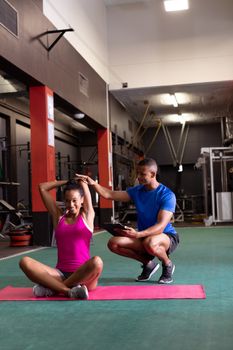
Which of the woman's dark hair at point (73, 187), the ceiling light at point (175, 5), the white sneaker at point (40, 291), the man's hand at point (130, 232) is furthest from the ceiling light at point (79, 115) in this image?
the white sneaker at point (40, 291)

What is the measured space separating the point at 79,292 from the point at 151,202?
1038 mm

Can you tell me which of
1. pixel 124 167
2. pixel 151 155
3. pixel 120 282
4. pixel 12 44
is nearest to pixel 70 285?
pixel 120 282

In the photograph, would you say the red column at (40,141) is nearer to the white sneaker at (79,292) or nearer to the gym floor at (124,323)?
the gym floor at (124,323)

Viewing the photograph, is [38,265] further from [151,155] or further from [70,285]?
[151,155]

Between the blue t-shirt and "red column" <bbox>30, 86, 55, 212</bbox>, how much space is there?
10.6 ft

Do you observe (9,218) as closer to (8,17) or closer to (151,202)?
(8,17)

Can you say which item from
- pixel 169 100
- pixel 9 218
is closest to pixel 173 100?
pixel 169 100

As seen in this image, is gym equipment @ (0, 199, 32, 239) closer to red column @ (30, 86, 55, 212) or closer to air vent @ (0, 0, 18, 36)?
red column @ (30, 86, 55, 212)

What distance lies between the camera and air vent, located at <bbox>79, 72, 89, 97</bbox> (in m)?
8.85

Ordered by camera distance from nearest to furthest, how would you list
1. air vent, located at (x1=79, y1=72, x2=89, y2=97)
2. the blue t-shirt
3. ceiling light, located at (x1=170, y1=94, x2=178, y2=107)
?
the blue t-shirt → air vent, located at (x1=79, y1=72, x2=89, y2=97) → ceiling light, located at (x1=170, y1=94, x2=178, y2=107)

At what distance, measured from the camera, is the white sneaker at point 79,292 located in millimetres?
3002

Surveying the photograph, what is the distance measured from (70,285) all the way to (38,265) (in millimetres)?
258

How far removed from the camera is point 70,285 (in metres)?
3.11

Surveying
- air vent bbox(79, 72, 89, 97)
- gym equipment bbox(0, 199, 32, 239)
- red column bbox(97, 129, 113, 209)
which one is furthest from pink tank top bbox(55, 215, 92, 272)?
red column bbox(97, 129, 113, 209)
